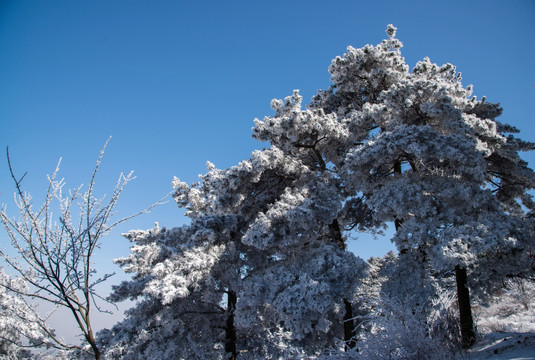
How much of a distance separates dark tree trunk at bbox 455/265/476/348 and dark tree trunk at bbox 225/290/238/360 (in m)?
8.02

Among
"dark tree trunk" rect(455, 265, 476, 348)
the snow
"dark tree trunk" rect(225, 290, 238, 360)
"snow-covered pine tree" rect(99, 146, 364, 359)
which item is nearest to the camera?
the snow

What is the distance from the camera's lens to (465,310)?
10133mm

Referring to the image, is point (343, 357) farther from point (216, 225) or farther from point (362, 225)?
point (362, 225)

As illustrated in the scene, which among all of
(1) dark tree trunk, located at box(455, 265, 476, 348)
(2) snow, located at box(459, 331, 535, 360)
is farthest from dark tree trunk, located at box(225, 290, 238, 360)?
(2) snow, located at box(459, 331, 535, 360)

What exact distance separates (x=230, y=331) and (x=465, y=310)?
8643 mm

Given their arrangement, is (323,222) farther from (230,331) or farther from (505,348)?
(230,331)

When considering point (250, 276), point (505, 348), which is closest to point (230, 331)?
point (250, 276)

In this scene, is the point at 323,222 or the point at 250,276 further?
the point at 250,276

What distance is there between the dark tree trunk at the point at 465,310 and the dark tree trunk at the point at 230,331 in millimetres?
8023

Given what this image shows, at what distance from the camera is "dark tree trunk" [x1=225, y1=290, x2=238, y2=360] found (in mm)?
12422

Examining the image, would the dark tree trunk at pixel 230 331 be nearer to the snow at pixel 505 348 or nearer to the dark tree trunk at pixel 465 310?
the dark tree trunk at pixel 465 310

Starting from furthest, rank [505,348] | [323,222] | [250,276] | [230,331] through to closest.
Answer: [230,331]
[250,276]
[323,222]
[505,348]

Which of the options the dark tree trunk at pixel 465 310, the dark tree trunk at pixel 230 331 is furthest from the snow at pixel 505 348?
the dark tree trunk at pixel 230 331

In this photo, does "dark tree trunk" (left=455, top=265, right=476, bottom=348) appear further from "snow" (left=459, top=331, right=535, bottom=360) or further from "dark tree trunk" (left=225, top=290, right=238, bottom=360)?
"dark tree trunk" (left=225, top=290, right=238, bottom=360)
